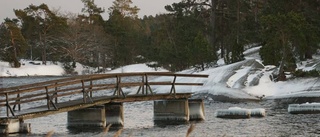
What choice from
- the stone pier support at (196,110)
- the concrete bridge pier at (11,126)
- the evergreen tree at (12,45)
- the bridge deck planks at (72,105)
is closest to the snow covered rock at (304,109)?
the stone pier support at (196,110)

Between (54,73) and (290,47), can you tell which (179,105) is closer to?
(290,47)

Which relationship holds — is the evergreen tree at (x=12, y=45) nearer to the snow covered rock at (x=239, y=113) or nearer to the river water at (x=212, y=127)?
the river water at (x=212, y=127)

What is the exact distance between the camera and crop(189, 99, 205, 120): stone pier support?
31.2 m

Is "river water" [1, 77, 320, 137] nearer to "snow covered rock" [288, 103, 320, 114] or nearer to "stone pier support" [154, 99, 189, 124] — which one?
"snow covered rock" [288, 103, 320, 114]

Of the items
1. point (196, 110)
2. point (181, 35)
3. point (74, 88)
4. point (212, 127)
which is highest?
point (181, 35)

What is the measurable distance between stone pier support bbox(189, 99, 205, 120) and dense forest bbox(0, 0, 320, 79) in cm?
1553

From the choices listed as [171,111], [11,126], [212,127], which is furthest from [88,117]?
[212,127]

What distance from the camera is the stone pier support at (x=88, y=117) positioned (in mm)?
27250

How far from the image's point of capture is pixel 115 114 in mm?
28609

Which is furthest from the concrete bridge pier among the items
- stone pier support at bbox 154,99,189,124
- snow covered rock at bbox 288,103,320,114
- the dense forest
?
the dense forest

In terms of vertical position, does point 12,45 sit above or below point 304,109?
above

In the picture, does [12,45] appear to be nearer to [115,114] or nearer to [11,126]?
[115,114]

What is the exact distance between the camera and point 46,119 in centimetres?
3216

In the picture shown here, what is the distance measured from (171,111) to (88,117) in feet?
17.4
